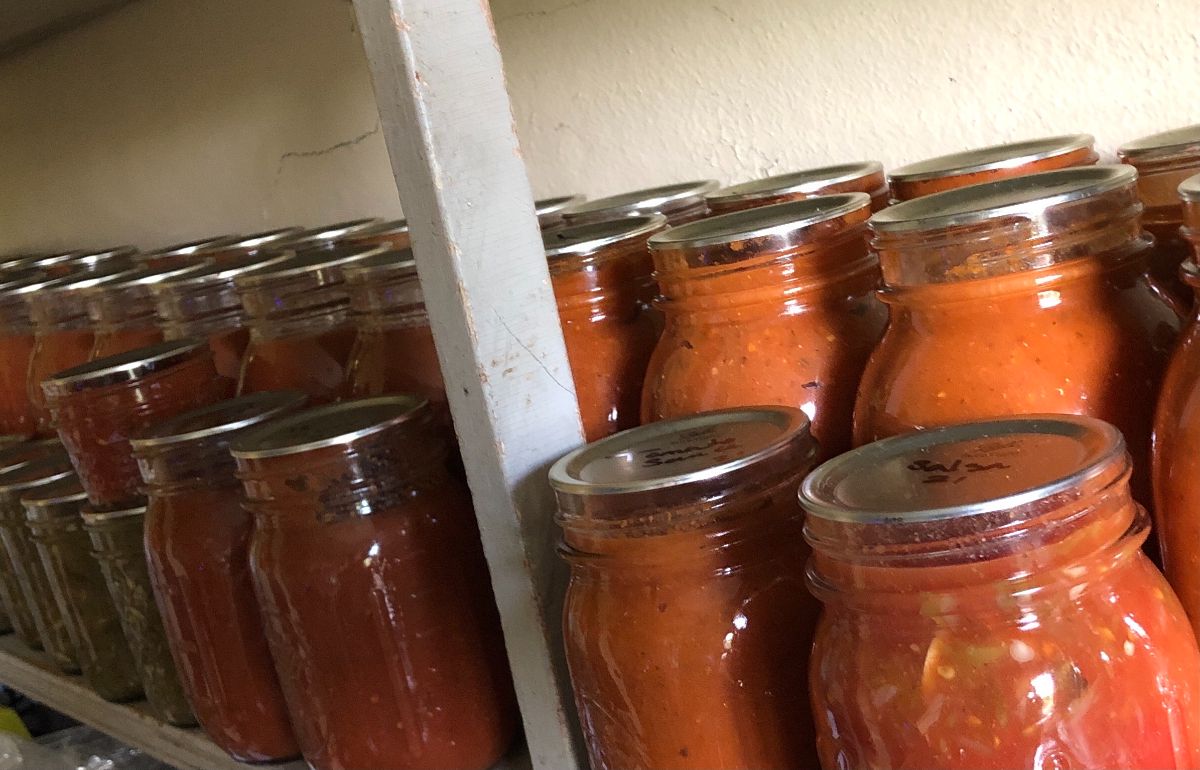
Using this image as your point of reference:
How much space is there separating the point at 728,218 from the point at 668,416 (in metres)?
0.14

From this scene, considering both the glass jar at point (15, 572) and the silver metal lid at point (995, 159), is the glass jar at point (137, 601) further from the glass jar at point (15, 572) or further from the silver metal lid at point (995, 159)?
the silver metal lid at point (995, 159)

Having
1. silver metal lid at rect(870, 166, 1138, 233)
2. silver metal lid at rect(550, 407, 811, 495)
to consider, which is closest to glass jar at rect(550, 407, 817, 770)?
silver metal lid at rect(550, 407, 811, 495)

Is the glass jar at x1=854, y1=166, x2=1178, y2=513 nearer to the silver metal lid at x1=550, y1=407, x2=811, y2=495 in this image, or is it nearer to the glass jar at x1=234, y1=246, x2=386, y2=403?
the silver metal lid at x1=550, y1=407, x2=811, y2=495

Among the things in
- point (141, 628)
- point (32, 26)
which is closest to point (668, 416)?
point (141, 628)

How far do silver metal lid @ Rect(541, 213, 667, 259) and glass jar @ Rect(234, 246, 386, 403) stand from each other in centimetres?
19

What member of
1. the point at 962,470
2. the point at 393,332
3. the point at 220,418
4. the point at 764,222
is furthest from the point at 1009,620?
the point at 220,418

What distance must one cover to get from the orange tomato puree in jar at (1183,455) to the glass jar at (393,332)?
0.49 meters

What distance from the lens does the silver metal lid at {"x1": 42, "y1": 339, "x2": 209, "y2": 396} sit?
0.96 metres

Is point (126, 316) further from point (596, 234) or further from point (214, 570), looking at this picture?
point (596, 234)

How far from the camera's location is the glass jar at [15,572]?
4.11 ft

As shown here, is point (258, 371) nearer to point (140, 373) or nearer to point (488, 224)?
point (140, 373)

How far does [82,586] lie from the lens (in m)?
1.13

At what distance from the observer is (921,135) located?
959mm

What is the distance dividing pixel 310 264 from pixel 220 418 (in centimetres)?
15
